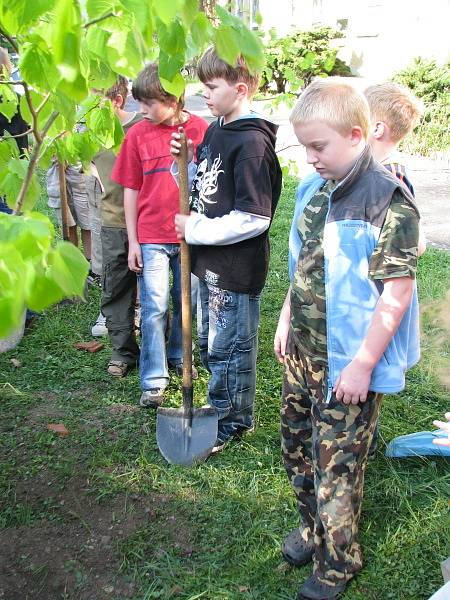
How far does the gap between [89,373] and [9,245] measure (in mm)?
3272

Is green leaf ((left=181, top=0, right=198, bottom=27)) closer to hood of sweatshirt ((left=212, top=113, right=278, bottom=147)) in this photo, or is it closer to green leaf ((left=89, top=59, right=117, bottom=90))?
green leaf ((left=89, top=59, right=117, bottom=90))

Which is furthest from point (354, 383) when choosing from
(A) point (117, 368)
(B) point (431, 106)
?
(B) point (431, 106)

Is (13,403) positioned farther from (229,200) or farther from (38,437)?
(229,200)

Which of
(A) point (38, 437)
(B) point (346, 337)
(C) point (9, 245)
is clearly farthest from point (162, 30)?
(A) point (38, 437)

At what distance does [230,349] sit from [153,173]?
1107mm

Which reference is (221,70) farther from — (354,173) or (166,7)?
(166,7)

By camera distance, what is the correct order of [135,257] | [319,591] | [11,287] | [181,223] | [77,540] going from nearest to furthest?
[11,287] → [319,591] → [77,540] → [181,223] → [135,257]

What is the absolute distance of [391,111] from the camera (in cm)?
283

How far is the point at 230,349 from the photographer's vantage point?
309 cm

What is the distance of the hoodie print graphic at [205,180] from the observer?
2.92 metres

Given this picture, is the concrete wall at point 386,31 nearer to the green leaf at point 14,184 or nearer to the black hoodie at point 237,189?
the black hoodie at point 237,189

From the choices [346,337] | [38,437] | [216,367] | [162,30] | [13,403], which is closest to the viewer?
[162,30]

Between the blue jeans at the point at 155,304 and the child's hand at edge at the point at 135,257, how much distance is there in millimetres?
24

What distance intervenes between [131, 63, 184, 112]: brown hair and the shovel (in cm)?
82
